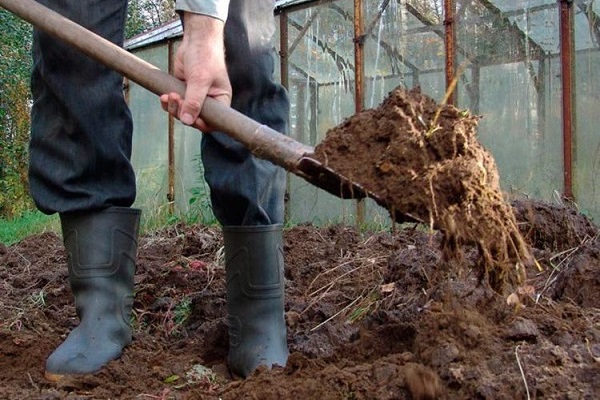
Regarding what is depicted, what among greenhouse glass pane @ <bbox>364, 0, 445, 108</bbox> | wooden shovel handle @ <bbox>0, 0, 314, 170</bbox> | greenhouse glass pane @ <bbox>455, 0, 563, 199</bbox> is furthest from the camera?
greenhouse glass pane @ <bbox>364, 0, 445, 108</bbox>

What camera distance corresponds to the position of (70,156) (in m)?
2.31

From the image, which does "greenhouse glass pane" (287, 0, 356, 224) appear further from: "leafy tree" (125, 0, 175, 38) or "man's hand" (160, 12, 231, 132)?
"leafy tree" (125, 0, 175, 38)

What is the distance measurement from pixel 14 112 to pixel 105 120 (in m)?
11.4

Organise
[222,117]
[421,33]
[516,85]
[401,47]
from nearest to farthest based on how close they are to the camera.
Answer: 1. [222,117]
2. [516,85]
3. [421,33]
4. [401,47]

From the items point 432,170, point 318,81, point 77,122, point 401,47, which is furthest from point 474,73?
point 432,170

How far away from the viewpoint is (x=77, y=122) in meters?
2.30

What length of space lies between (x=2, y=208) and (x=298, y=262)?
10053 mm

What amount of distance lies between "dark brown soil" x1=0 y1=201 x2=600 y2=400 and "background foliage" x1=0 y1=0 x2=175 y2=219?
8915mm

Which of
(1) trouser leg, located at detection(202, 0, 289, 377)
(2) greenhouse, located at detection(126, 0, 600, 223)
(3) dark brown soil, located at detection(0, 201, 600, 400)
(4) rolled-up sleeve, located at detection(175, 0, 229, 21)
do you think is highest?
(2) greenhouse, located at detection(126, 0, 600, 223)

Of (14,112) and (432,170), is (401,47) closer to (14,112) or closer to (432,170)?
(432,170)

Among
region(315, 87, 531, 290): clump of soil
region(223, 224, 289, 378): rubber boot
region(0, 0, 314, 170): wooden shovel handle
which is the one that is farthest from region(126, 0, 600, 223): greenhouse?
region(315, 87, 531, 290): clump of soil

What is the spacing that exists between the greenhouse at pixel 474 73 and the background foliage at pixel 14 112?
19.5 ft

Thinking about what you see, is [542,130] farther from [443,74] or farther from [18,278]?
[18,278]

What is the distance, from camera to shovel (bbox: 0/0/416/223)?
5.88ft
